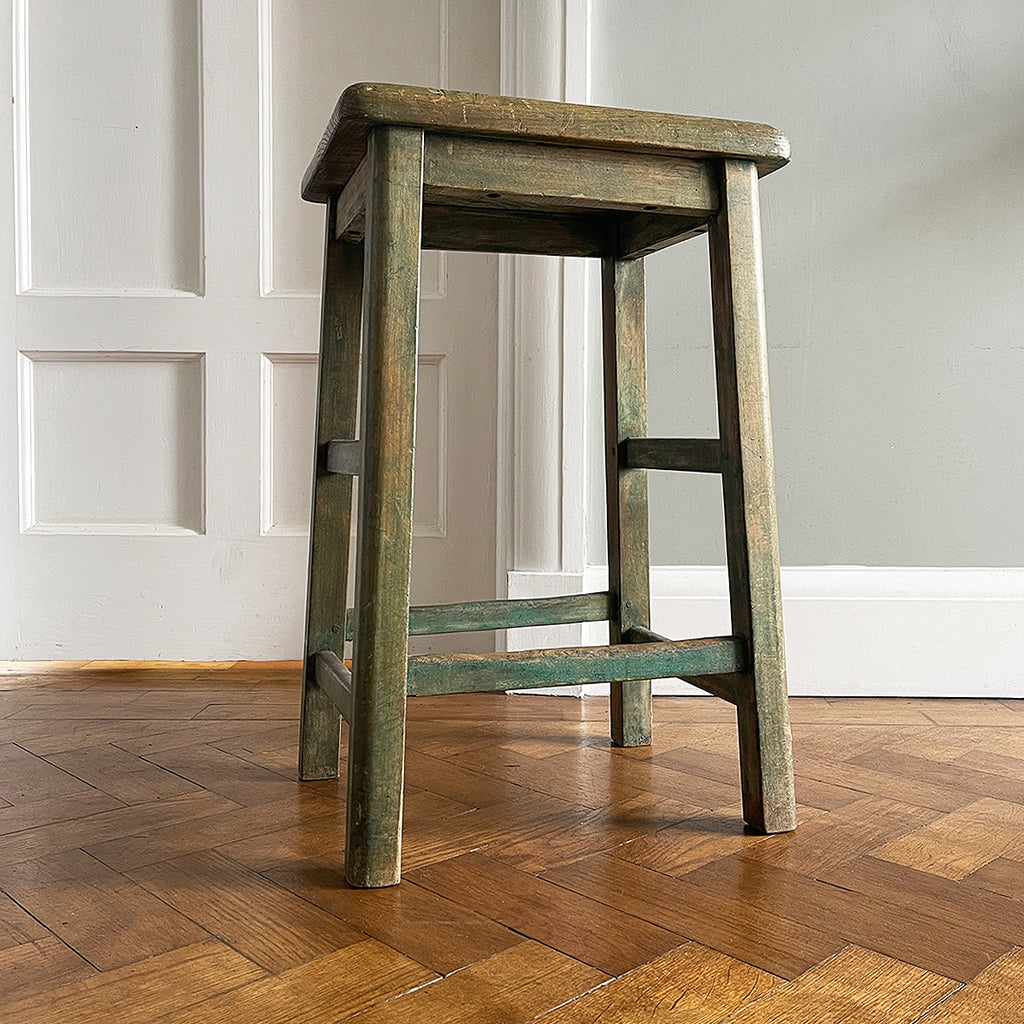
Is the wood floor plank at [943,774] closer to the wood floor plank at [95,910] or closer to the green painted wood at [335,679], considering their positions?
the green painted wood at [335,679]

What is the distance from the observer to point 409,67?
1843 millimetres

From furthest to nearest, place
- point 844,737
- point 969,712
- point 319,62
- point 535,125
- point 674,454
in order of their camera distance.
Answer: point 319,62 → point 969,712 → point 844,737 → point 674,454 → point 535,125

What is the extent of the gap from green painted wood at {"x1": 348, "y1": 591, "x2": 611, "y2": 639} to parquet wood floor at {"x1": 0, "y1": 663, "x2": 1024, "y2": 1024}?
0.17 meters

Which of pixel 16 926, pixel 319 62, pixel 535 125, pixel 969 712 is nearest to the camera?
pixel 16 926

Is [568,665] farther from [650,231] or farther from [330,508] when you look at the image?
[650,231]

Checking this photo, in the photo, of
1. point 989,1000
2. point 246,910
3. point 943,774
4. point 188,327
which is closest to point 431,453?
point 188,327

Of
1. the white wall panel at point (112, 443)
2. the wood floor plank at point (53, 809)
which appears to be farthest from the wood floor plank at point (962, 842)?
the white wall panel at point (112, 443)

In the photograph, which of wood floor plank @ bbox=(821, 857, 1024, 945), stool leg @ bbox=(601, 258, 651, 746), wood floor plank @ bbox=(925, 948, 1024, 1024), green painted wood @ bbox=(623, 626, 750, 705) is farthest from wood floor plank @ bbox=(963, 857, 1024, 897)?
stool leg @ bbox=(601, 258, 651, 746)

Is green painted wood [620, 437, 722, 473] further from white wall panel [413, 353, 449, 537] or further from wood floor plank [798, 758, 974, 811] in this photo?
white wall panel [413, 353, 449, 537]

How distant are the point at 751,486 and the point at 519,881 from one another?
1.40ft

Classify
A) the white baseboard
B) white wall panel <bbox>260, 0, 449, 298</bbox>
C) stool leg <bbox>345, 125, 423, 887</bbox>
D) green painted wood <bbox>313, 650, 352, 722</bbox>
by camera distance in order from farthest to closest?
white wall panel <bbox>260, 0, 449, 298</bbox>, the white baseboard, green painted wood <bbox>313, 650, 352, 722</bbox>, stool leg <bbox>345, 125, 423, 887</bbox>

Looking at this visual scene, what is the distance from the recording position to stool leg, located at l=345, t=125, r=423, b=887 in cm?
92

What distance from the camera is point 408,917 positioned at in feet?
2.85

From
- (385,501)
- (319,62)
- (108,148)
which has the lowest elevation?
(385,501)
